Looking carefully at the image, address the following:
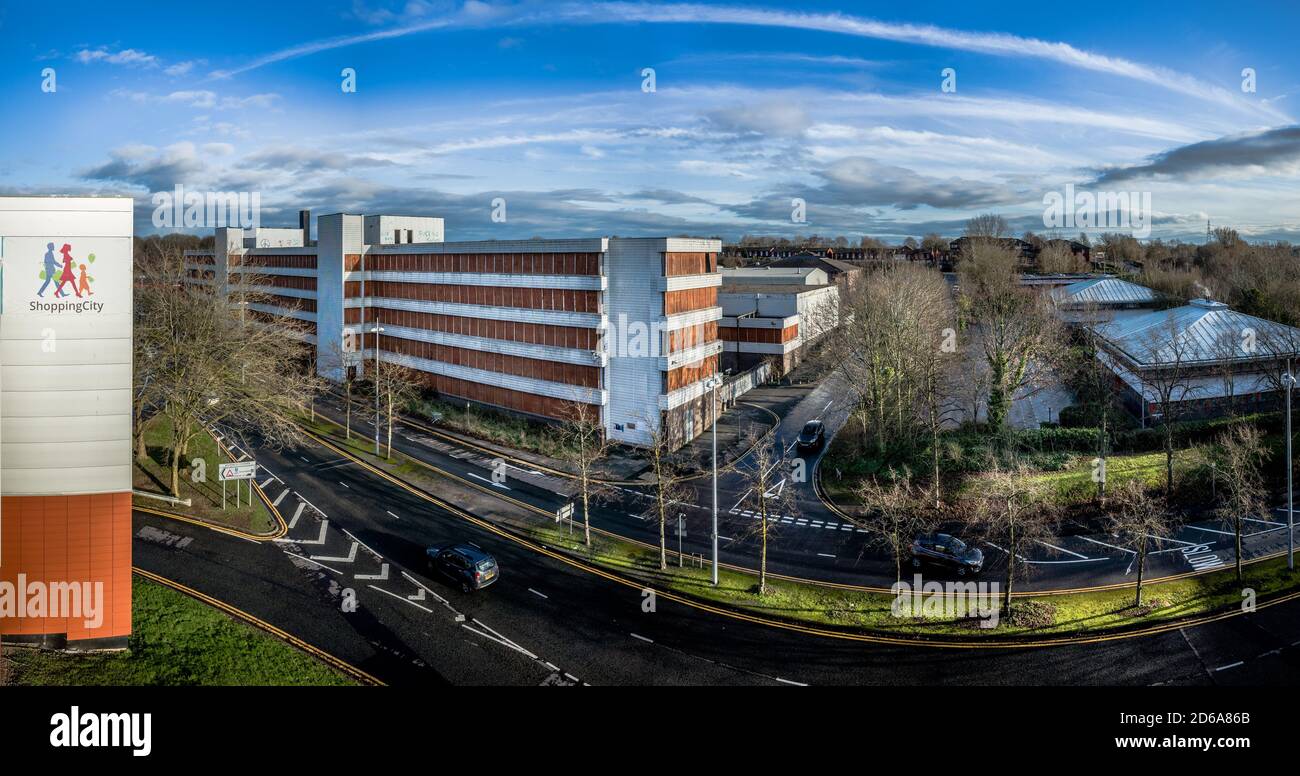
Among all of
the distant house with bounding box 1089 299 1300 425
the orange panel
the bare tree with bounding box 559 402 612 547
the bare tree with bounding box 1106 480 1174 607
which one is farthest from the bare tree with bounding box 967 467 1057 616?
the orange panel

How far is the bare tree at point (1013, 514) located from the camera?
25469mm

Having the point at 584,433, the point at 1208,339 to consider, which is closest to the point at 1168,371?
the point at 1208,339

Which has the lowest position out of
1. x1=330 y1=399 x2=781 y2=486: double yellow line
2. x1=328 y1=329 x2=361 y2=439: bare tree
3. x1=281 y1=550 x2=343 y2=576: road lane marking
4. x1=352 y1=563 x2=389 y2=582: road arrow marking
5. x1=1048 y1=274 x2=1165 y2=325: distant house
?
x1=352 y1=563 x2=389 y2=582: road arrow marking

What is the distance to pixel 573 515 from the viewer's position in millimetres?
34344

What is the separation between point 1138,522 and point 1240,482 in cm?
452

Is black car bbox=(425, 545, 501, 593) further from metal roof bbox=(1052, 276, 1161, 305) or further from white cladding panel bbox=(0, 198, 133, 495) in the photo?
metal roof bbox=(1052, 276, 1161, 305)

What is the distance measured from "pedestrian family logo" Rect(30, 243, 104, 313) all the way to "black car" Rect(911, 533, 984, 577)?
29.3 meters

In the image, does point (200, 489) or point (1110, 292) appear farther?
point (1110, 292)

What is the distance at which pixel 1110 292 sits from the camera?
3270 inches

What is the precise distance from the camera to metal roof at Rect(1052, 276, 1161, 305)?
264ft

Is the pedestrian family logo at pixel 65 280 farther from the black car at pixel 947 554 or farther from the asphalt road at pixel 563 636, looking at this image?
the black car at pixel 947 554

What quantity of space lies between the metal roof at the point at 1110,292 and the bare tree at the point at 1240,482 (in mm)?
48199

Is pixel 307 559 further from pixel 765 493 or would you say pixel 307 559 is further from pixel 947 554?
pixel 947 554
